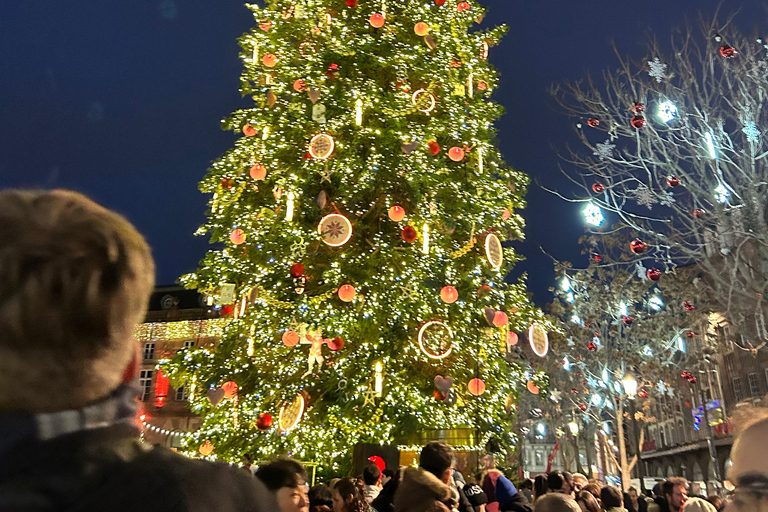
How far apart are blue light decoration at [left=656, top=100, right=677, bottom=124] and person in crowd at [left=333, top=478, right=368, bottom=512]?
33.3ft

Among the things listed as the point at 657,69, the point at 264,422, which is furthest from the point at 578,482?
the point at 657,69

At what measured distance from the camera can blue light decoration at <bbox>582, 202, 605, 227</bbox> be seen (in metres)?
12.2

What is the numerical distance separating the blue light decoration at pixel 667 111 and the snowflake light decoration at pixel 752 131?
1.28m

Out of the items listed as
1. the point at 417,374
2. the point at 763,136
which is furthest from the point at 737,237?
the point at 417,374

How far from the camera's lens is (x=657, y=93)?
453 inches

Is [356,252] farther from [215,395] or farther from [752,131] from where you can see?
[752,131]

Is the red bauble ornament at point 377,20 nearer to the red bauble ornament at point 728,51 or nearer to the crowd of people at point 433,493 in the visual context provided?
the red bauble ornament at point 728,51

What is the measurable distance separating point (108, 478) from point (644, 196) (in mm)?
12213

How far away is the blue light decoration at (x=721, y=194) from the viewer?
1062 centimetres

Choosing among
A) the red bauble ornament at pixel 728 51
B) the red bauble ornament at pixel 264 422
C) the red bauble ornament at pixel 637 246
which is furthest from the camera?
the red bauble ornament at pixel 637 246

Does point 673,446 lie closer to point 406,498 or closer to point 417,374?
point 417,374

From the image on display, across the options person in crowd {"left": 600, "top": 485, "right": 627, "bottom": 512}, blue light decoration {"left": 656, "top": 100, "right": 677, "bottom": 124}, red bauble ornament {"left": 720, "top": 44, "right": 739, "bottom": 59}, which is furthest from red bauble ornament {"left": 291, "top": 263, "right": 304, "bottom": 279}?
red bauble ornament {"left": 720, "top": 44, "right": 739, "bottom": 59}

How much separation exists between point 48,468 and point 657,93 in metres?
13.0

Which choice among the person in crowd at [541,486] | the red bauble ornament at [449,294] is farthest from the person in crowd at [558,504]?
the red bauble ornament at [449,294]
